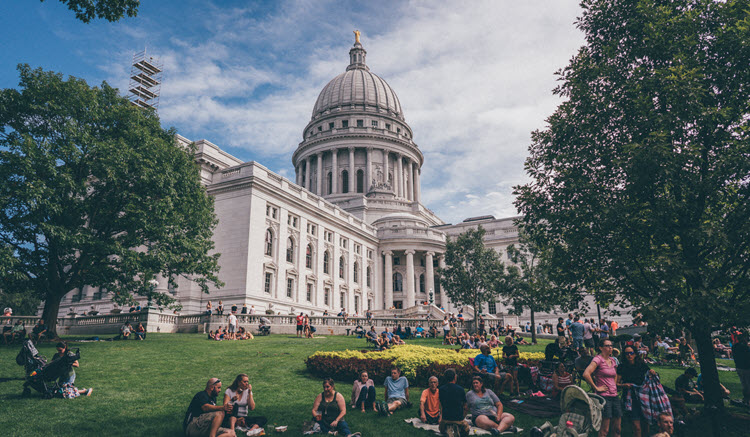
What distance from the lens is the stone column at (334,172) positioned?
84.1 meters

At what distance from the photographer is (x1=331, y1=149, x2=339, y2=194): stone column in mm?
84125

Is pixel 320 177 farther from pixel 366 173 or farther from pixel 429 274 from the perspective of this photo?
pixel 429 274

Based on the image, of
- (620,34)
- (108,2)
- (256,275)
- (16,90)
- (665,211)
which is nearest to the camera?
(108,2)

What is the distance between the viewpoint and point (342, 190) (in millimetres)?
85500

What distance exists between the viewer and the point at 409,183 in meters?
91.6

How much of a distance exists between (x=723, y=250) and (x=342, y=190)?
7469cm

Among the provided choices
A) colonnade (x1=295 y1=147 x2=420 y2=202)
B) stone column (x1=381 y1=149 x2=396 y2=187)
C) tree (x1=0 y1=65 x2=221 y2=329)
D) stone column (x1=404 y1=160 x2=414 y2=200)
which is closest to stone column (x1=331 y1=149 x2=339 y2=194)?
colonnade (x1=295 y1=147 x2=420 y2=202)

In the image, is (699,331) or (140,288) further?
(140,288)

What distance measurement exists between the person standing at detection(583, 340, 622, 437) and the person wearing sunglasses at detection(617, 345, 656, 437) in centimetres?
37


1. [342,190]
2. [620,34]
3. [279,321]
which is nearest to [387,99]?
[342,190]

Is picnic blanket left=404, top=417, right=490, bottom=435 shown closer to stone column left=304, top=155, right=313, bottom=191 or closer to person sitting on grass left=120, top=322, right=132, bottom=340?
person sitting on grass left=120, top=322, right=132, bottom=340

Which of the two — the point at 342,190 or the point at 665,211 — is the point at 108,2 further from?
the point at 342,190

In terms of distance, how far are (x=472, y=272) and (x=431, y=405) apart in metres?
35.3

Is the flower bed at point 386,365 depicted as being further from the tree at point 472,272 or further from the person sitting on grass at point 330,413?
the tree at point 472,272
